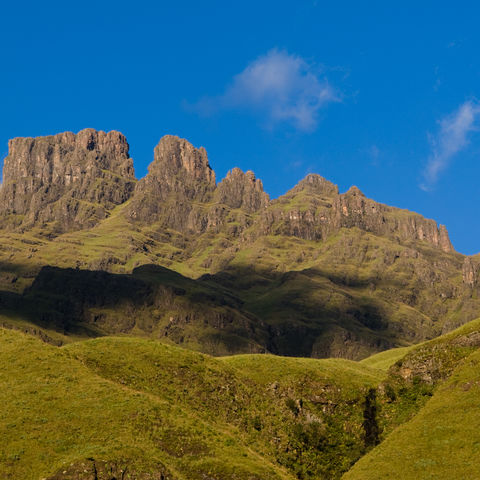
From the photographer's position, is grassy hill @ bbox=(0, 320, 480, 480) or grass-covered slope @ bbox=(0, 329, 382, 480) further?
grass-covered slope @ bbox=(0, 329, 382, 480)

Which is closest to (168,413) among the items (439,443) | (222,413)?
(222,413)

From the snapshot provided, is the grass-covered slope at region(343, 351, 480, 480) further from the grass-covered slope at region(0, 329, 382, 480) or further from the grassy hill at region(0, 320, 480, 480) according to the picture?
the grass-covered slope at region(0, 329, 382, 480)

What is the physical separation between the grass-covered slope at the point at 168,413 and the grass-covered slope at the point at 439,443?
922cm

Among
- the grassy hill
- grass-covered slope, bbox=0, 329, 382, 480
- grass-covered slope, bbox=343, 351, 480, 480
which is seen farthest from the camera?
grass-covered slope, bbox=0, 329, 382, 480

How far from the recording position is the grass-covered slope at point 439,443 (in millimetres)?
44344

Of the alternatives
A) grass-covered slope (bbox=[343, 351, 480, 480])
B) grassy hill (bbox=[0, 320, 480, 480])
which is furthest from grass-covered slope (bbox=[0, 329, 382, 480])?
grass-covered slope (bbox=[343, 351, 480, 480])

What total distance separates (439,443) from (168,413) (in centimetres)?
2373

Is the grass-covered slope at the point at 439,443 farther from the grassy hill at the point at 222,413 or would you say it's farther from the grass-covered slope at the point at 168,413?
the grass-covered slope at the point at 168,413

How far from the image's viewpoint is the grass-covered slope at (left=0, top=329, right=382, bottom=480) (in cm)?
4650

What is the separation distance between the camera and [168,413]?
55.2 meters

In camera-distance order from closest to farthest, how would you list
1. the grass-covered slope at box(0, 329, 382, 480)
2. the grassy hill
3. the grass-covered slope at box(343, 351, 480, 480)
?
the grass-covered slope at box(343, 351, 480, 480)
the grassy hill
the grass-covered slope at box(0, 329, 382, 480)

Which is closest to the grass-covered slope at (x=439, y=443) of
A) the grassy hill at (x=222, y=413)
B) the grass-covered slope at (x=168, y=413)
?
the grassy hill at (x=222, y=413)

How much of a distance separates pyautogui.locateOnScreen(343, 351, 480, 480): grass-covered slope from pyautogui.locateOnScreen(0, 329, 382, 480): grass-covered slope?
922 cm

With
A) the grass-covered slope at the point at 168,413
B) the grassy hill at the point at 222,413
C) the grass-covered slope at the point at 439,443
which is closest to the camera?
the grass-covered slope at the point at 439,443
